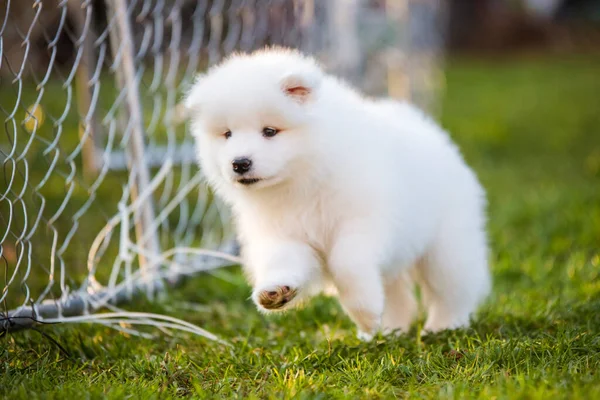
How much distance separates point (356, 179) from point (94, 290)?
4.08 ft

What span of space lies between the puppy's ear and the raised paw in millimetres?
634

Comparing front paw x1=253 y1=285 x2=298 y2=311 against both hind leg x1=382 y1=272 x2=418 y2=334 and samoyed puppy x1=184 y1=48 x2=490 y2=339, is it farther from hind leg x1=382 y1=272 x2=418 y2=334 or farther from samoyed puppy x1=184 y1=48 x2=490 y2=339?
hind leg x1=382 y1=272 x2=418 y2=334

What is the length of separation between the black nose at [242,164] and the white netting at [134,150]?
0.72 m

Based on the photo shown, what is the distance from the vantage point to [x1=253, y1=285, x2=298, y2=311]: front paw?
2.38 metres

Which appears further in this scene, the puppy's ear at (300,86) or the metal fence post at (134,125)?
the metal fence post at (134,125)

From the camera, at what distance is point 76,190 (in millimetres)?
5559

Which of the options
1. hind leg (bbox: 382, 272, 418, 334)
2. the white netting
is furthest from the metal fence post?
hind leg (bbox: 382, 272, 418, 334)

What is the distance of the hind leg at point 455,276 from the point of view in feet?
9.75

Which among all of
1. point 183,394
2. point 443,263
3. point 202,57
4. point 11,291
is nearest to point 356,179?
point 443,263

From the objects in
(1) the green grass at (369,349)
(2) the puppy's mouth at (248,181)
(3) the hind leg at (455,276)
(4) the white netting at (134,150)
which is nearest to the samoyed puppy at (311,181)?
(2) the puppy's mouth at (248,181)

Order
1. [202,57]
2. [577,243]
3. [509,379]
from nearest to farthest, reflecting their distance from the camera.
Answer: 1. [509,379]
2. [577,243]
3. [202,57]

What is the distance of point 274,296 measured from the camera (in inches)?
93.7

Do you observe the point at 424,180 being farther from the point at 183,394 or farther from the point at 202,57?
the point at 202,57

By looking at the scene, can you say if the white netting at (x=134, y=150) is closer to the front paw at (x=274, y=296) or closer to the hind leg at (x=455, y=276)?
the front paw at (x=274, y=296)
